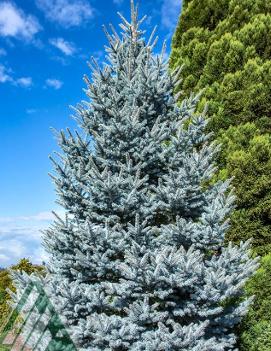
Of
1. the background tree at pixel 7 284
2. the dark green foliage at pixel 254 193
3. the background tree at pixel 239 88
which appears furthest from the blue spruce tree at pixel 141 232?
the background tree at pixel 7 284

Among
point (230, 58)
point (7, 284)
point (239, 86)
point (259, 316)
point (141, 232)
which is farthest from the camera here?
point (7, 284)

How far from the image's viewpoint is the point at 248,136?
6758 mm

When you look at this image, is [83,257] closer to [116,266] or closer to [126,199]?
[116,266]

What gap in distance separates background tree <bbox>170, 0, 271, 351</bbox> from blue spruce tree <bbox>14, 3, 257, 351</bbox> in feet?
3.39

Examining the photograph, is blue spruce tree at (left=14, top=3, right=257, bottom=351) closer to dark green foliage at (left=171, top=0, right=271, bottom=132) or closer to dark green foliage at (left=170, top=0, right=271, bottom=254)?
dark green foliage at (left=170, top=0, right=271, bottom=254)

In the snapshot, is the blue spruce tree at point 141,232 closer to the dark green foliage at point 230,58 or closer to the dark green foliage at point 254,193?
the dark green foliage at point 254,193

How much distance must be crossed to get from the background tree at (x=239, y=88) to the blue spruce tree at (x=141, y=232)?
1.03m

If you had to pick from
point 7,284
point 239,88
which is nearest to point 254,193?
point 239,88

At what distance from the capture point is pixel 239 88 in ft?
23.3

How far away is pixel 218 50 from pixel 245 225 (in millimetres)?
3334

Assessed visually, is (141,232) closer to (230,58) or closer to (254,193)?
(254,193)

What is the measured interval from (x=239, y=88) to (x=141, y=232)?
365cm

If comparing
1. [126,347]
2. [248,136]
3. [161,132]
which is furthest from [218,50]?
[126,347]

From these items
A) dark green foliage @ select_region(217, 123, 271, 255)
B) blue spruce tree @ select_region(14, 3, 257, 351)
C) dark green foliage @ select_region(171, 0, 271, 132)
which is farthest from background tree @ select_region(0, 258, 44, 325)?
dark green foliage @ select_region(171, 0, 271, 132)
